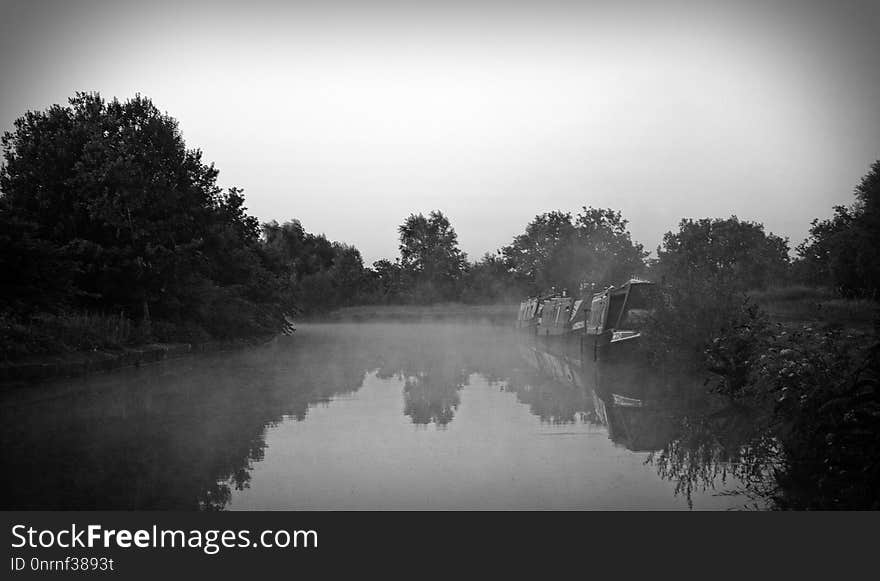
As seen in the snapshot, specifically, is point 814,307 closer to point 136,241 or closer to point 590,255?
point 136,241

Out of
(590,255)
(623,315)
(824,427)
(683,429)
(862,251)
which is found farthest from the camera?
(590,255)

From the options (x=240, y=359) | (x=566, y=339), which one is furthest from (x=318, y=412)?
(x=566, y=339)

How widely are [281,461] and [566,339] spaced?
74.6ft

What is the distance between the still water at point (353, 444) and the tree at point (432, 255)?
334 feet

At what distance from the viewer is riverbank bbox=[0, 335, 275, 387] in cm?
1723

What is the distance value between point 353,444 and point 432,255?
116 m

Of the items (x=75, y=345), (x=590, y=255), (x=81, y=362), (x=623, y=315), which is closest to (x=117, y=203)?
(x=75, y=345)

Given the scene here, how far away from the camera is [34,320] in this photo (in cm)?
2044

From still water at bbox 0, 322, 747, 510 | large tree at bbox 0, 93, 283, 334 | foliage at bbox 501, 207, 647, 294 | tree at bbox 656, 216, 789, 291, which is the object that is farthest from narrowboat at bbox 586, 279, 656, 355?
tree at bbox 656, 216, 789, 291

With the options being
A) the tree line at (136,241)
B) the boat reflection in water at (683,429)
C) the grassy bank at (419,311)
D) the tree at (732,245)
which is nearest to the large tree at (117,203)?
the tree line at (136,241)

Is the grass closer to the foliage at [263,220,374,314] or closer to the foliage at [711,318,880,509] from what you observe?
the foliage at [711,318,880,509]

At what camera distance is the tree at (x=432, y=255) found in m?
122

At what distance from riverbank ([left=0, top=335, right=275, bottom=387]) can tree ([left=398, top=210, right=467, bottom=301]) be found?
91875 millimetres

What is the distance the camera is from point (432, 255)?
126m
